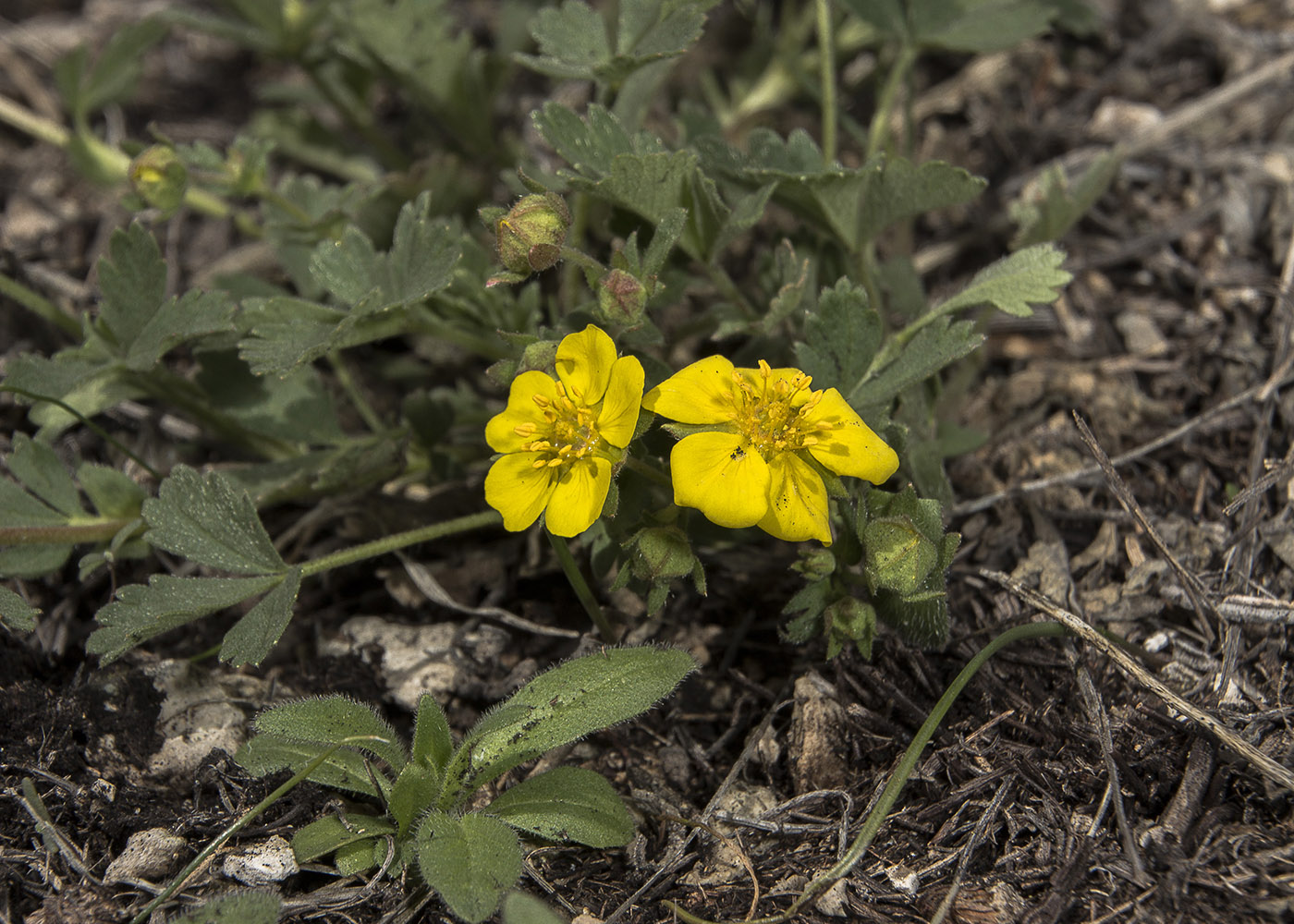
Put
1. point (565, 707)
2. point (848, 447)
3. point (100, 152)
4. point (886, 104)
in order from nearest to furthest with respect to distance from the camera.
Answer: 1. point (848, 447)
2. point (565, 707)
3. point (886, 104)
4. point (100, 152)

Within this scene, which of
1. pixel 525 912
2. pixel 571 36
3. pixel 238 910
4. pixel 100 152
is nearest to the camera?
pixel 525 912

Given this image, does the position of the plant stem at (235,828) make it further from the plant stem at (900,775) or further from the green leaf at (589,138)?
the green leaf at (589,138)

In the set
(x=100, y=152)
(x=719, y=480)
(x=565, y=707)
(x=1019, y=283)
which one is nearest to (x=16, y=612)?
(x=565, y=707)

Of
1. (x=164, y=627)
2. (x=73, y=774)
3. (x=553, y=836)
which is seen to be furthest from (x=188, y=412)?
(x=553, y=836)

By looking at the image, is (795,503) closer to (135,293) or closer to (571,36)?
(571,36)

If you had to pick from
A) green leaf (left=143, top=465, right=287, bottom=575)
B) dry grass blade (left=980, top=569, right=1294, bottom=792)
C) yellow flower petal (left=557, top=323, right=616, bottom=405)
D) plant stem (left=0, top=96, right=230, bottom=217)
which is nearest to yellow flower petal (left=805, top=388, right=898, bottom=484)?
yellow flower petal (left=557, top=323, right=616, bottom=405)

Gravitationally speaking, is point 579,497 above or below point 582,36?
below

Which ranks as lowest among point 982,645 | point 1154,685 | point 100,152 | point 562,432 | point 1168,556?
point 982,645

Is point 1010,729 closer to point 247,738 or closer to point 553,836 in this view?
point 553,836
